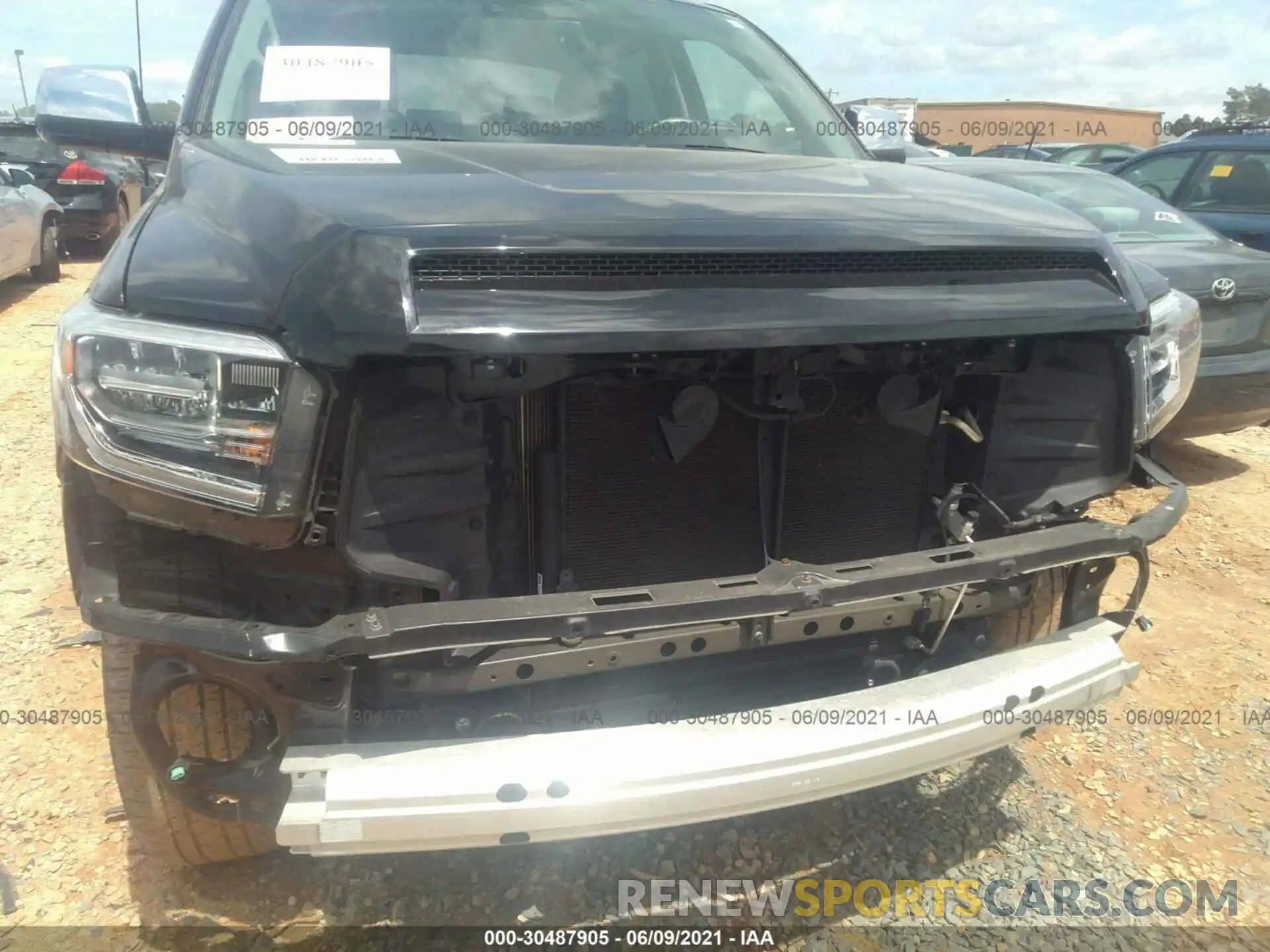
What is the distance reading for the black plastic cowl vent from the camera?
1.61m

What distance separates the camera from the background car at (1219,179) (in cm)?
682

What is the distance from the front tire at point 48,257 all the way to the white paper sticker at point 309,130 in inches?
361

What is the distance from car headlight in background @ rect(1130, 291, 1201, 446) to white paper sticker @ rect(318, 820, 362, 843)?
190cm

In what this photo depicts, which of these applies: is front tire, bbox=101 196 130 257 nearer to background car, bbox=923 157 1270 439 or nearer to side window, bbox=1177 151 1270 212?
background car, bbox=923 157 1270 439

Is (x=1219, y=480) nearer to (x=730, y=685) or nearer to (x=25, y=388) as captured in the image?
(x=730, y=685)

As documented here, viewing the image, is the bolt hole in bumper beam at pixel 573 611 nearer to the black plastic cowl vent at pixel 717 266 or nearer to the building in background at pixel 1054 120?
the black plastic cowl vent at pixel 717 266

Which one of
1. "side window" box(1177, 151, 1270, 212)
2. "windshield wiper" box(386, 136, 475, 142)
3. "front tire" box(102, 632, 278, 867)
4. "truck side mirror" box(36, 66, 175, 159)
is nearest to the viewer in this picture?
"front tire" box(102, 632, 278, 867)

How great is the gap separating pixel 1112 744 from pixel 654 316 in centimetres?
220

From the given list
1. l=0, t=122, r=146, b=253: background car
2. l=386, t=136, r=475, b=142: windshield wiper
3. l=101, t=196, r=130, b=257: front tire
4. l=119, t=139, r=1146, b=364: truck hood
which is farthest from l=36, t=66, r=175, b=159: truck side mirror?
l=101, t=196, r=130, b=257: front tire

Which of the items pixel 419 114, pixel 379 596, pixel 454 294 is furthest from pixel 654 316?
pixel 419 114

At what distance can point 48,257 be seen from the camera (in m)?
10.2

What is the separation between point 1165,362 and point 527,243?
174 centimetres

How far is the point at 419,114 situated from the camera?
8.54 ft

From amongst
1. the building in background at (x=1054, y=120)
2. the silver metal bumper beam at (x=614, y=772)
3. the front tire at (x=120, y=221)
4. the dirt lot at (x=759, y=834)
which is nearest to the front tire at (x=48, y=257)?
the front tire at (x=120, y=221)
